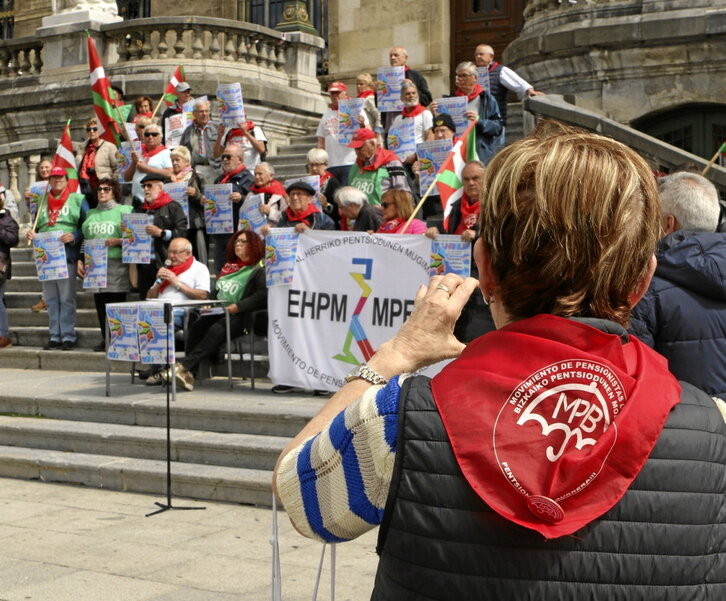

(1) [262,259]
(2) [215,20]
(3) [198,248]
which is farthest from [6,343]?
(2) [215,20]

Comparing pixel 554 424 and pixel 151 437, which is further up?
pixel 554 424

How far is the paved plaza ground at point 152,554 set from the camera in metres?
5.56

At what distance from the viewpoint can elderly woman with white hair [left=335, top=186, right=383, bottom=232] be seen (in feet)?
32.4

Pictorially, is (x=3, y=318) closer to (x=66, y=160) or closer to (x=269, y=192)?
(x=66, y=160)

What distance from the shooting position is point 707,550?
5.37ft

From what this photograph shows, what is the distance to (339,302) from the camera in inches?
362

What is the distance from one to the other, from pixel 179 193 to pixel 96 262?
1259mm

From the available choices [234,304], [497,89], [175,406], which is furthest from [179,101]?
[175,406]

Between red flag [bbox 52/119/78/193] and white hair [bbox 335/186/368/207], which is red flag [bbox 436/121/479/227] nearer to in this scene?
white hair [bbox 335/186/368/207]

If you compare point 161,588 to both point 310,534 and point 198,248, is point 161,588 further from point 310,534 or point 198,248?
point 198,248

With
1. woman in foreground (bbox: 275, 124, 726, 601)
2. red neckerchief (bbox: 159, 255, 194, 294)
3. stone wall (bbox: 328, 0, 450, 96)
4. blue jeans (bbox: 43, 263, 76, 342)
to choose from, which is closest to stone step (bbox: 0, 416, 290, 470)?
red neckerchief (bbox: 159, 255, 194, 294)

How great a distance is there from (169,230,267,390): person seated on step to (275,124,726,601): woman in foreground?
8.24 metres

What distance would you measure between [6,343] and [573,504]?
40.6ft

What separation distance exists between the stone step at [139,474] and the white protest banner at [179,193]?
3.92 meters
